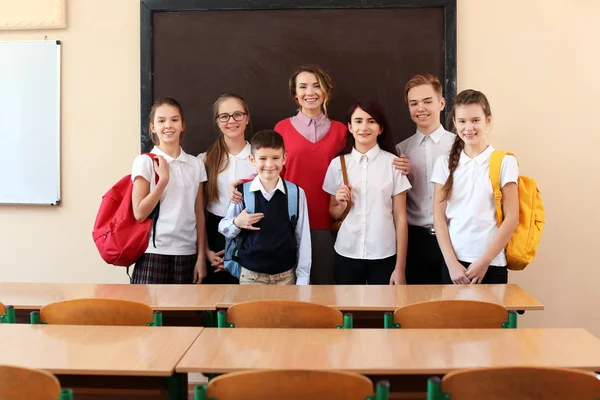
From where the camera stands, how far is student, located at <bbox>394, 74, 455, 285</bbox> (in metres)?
3.27

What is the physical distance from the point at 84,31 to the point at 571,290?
3.52m

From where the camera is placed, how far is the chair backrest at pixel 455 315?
6.92ft

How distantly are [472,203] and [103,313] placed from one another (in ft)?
5.76

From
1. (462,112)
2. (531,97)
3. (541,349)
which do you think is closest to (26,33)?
(462,112)

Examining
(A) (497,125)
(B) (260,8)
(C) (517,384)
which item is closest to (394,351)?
(C) (517,384)

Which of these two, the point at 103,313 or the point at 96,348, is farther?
the point at 103,313

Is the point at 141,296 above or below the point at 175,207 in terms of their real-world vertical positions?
below

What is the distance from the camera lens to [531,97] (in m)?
3.66

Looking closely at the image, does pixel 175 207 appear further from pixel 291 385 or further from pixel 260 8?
pixel 291 385

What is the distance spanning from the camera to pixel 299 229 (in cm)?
299

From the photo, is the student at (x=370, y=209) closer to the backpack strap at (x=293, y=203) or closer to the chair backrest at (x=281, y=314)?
the backpack strap at (x=293, y=203)

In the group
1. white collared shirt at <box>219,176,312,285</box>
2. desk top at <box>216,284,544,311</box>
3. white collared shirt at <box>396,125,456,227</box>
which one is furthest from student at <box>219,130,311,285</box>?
white collared shirt at <box>396,125,456,227</box>

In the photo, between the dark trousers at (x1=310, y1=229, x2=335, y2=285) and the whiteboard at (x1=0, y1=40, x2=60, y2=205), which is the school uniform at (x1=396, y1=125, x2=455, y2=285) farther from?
the whiteboard at (x1=0, y1=40, x2=60, y2=205)

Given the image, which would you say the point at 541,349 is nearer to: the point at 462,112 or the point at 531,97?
the point at 462,112
